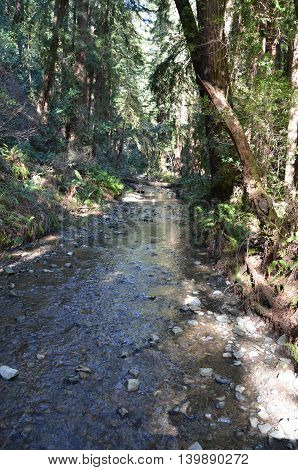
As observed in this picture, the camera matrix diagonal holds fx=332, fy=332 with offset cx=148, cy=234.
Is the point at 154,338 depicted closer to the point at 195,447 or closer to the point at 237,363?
the point at 237,363

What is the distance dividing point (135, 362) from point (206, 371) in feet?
2.75

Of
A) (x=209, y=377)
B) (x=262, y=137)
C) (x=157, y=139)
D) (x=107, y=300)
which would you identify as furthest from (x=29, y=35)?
(x=209, y=377)

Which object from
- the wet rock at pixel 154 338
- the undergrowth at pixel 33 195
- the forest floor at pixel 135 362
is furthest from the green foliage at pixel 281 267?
the undergrowth at pixel 33 195

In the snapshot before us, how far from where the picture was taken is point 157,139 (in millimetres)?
30391

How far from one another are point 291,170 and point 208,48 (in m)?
3.17

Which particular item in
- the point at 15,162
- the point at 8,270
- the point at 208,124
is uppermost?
the point at 208,124

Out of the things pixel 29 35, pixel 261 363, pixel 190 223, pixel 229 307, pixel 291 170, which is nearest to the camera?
pixel 261 363

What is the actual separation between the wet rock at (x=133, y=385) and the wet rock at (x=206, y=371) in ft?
2.50

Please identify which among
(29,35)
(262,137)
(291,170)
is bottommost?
(291,170)

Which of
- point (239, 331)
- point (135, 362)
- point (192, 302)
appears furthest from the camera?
point (192, 302)

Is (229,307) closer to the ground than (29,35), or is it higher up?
closer to the ground

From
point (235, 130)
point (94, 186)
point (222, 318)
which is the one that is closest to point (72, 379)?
point (222, 318)

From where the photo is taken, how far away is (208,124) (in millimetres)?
8695
